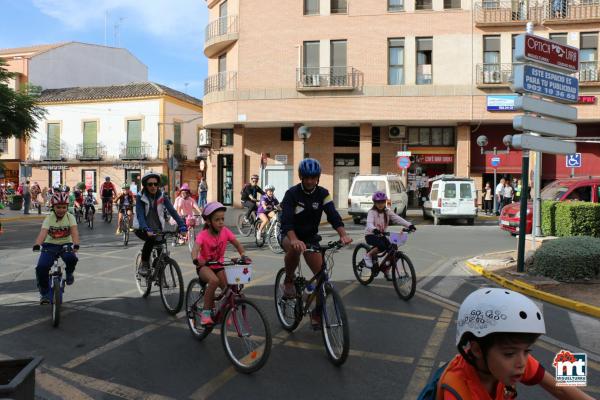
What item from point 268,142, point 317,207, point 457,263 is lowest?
point 457,263

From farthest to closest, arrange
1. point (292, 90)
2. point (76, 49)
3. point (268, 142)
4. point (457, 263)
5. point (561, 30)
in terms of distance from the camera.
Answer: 1. point (76, 49)
2. point (268, 142)
3. point (292, 90)
4. point (561, 30)
5. point (457, 263)

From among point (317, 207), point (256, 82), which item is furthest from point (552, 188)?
point (256, 82)

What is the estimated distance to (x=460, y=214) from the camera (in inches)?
734

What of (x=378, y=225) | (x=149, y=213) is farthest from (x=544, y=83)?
(x=149, y=213)

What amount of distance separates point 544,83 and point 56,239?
8.11m

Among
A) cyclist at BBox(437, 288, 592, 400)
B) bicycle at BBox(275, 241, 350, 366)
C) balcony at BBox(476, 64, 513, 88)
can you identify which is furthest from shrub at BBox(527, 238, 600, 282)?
balcony at BBox(476, 64, 513, 88)

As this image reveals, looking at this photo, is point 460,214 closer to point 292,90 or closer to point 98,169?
point 292,90

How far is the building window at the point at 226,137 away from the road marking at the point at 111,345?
27161 millimetres

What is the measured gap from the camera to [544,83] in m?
8.58

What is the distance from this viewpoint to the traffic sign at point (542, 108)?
8242 mm

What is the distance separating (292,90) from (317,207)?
23757 millimetres

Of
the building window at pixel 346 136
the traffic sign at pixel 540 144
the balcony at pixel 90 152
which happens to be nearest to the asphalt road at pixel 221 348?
the traffic sign at pixel 540 144

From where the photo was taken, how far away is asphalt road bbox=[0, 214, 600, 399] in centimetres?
394

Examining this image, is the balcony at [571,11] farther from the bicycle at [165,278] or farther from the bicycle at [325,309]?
the bicycle at [325,309]
